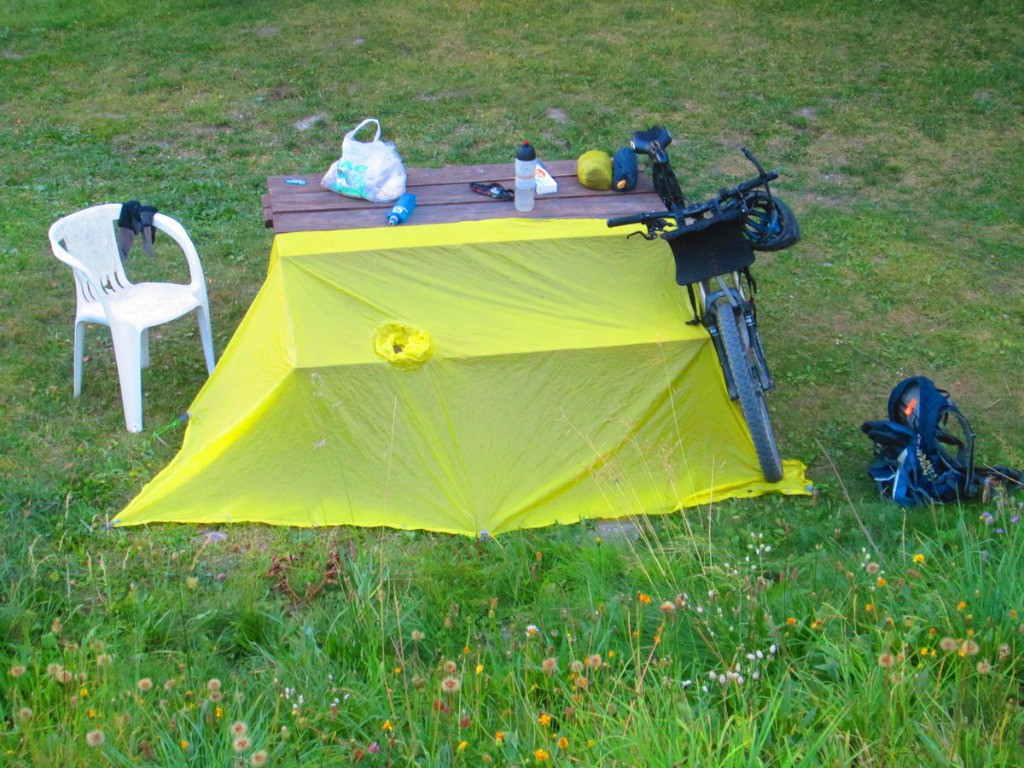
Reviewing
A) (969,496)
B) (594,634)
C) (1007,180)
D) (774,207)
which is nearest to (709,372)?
(774,207)

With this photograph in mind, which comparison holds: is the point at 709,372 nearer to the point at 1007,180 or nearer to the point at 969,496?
the point at 969,496

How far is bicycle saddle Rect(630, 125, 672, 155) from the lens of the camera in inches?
193

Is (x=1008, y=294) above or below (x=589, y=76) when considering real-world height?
below

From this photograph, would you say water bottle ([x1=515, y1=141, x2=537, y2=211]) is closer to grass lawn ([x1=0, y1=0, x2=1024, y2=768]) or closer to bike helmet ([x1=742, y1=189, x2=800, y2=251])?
bike helmet ([x1=742, y1=189, x2=800, y2=251])

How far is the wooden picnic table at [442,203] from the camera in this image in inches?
188

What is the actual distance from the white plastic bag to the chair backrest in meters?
1.19

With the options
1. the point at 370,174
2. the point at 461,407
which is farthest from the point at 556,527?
the point at 370,174

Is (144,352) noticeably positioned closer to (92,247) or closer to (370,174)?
(92,247)

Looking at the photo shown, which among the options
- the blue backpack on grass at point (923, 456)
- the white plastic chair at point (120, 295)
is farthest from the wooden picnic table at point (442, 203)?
the blue backpack on grass at point (923, 456)

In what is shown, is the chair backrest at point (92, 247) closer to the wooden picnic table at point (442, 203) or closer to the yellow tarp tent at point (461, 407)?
the wooden picnic table at point (442, 203)

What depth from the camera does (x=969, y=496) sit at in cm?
415

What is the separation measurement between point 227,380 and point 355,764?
8.31 ft

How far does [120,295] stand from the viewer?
511 cm

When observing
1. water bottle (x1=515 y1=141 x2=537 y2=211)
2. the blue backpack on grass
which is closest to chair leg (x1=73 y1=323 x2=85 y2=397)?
water bottle (x1=515 y1=141 x2=537 y2=211)
